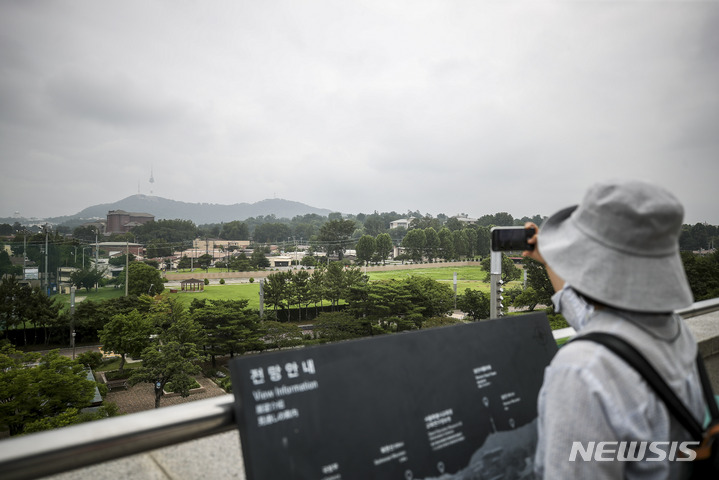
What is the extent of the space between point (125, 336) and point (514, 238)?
20.2 meters

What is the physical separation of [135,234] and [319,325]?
31.3 meters

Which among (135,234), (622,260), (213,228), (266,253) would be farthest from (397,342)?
(213,228)

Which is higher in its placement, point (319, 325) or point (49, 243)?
point (49, 243)

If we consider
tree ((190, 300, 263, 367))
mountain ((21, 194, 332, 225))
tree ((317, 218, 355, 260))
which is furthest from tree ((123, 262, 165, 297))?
mountain ((21, 194, 332, 225))

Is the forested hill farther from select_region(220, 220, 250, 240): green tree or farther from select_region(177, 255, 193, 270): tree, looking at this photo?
select_region(177, 255, 193, 270): tree

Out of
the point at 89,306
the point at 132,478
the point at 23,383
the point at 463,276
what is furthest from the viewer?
the point at 463,276

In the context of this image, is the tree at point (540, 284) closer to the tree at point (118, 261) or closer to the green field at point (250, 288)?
the green field at point (250, 288)

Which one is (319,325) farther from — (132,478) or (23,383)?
(132,478)

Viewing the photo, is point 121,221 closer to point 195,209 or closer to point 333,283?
point 333,283

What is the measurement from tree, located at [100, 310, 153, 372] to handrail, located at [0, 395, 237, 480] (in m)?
20.0

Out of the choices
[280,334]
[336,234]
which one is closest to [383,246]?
[336,234]

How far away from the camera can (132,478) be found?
731 millimetres

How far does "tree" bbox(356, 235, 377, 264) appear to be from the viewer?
40.2 meters

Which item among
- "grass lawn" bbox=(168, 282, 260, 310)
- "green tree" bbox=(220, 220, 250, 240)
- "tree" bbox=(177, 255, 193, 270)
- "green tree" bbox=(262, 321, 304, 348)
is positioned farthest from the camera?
"green tree" bbox=(220, 220, 250, 240)
